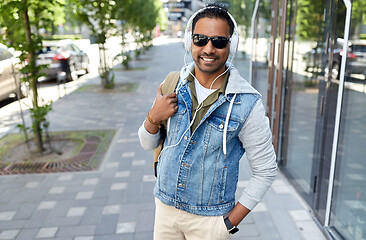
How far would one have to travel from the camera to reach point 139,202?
14.4ft

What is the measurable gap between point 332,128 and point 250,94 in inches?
81.8

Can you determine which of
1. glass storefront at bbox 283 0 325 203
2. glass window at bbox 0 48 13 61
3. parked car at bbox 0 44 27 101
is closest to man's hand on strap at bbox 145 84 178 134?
glass storefront at bbox 283 0 325 203

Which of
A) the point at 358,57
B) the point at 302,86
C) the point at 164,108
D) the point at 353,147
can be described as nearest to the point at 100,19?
the point at 302,86

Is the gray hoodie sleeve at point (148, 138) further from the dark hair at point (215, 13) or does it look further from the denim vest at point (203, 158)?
the dark hair at point (215, 13)

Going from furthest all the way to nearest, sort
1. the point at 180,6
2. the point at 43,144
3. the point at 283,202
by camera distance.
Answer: the point at 180,6 < the point at 43,144 < the point at 283,202

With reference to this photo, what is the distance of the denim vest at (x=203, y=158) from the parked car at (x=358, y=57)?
1870mm

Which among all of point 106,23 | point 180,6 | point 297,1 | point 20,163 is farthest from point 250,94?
point 180,6

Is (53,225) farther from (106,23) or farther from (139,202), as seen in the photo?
(106,23)

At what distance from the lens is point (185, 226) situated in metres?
1.95

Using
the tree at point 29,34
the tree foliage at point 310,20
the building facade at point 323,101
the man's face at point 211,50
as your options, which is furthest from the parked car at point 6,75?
the man's face at point 211,50

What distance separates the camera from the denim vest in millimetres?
1741

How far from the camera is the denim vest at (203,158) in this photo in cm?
174

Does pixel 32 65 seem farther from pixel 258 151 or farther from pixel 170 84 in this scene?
pixel 258 151

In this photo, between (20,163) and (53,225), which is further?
(20,163)
